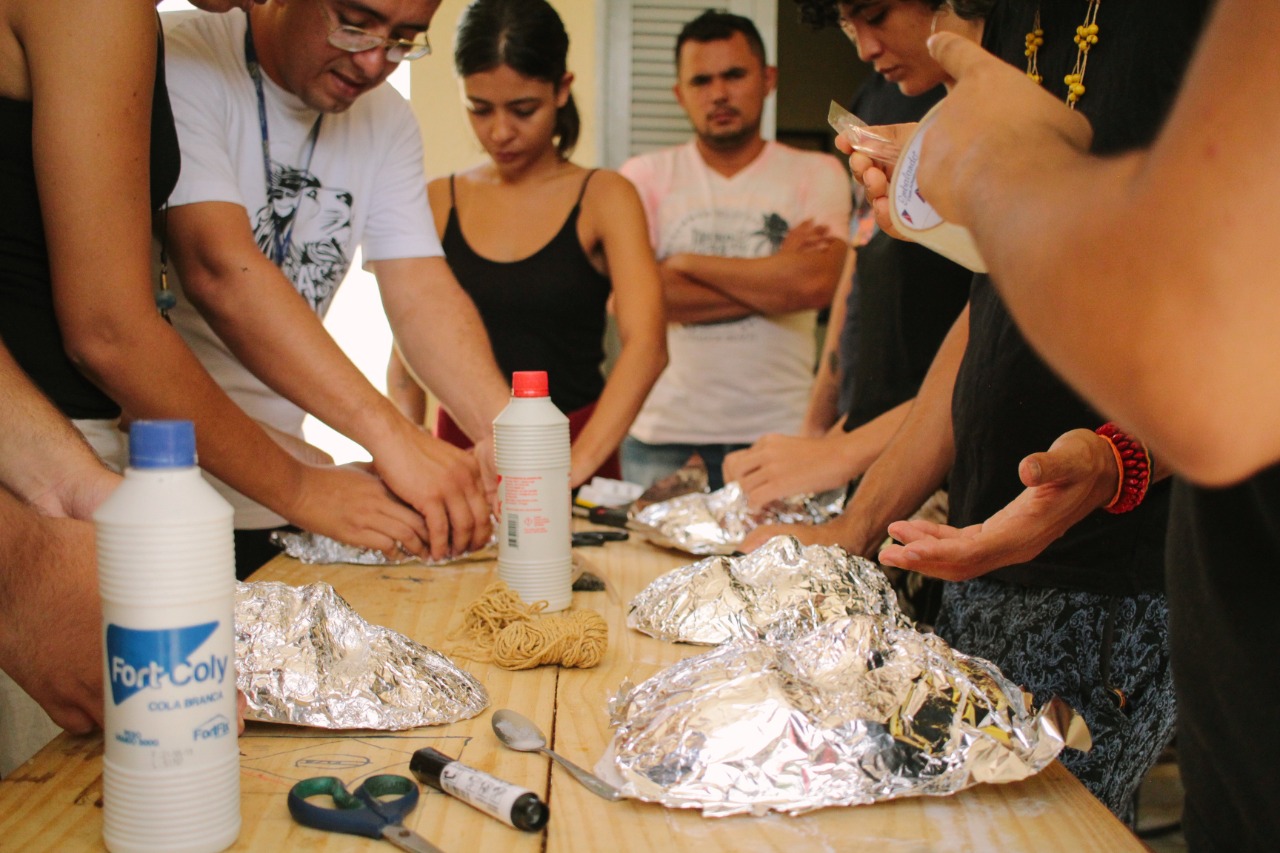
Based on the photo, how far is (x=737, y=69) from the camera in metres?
2.77

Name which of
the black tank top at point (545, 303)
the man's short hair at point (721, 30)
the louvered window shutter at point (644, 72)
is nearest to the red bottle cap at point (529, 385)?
the black tank top at point (545, 303)

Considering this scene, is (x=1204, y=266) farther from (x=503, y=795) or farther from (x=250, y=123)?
(x=250, y=123)

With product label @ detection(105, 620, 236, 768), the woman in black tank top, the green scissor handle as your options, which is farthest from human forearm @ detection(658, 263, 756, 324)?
product label @ detection(105, 620, 236, 768)

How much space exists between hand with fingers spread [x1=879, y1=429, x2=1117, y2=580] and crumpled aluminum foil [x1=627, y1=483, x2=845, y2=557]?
1.98 ft

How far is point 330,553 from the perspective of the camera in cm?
152

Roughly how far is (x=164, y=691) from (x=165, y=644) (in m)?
0.03

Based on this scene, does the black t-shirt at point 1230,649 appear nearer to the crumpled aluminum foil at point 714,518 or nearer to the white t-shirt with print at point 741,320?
the crumpled aluminum foil at point 714,518

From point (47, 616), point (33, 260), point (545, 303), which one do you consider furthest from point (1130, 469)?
point (545, 303)

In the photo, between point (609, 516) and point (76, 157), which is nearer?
point (76, 157)

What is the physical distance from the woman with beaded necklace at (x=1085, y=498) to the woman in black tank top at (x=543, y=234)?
3.54 ft

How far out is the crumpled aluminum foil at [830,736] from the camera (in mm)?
706

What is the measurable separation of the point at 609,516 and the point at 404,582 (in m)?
0.52

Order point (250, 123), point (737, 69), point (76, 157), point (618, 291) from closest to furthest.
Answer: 1. point (76, 157)
2. point (250, 123)
3. point (618, 291)
4. point (737, 69)

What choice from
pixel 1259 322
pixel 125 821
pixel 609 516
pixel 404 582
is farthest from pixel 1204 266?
pixel 609 516
